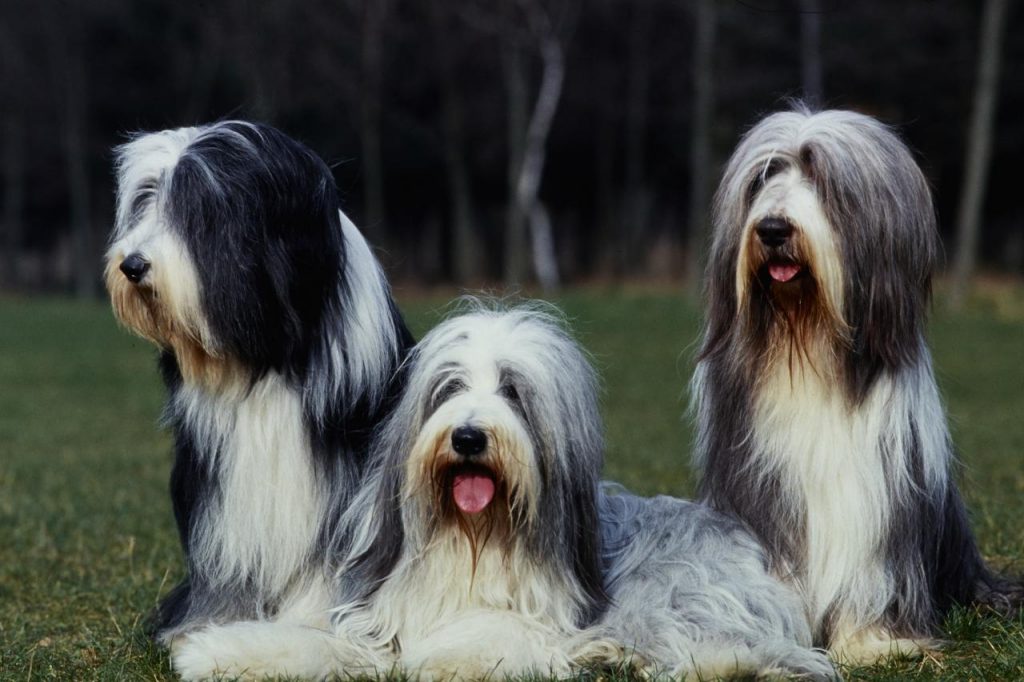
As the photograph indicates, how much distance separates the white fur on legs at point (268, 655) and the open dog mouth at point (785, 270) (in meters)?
1.60

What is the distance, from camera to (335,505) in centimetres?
439

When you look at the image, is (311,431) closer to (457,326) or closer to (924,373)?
(457,326)

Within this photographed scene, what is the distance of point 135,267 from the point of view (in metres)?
4.05

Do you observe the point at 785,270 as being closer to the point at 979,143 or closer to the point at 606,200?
the point at 979,143

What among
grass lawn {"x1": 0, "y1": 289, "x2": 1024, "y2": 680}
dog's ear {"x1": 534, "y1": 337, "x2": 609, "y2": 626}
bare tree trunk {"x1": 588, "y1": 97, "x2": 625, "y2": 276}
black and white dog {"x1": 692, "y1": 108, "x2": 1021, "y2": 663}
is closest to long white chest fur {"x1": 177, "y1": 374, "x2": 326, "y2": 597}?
grass lawn {"x1": 0, "y1": 289, "x2": 1024, "y2": 680}

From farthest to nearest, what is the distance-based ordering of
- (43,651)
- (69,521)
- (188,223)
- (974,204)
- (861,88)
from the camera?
(861,88), (974,204), (69,521), (43,651), (188,223)

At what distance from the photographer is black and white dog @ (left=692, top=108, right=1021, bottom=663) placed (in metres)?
4.16

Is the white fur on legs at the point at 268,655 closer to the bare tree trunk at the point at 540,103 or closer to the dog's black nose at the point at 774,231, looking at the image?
the dog's black nose at the point at 774,231

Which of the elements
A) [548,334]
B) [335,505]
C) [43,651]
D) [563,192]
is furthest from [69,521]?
[563,192]

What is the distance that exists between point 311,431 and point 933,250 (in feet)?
6.42

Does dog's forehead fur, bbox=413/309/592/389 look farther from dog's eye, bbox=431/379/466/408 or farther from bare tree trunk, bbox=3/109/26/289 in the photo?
bare tree trunk, bbox=3/109/26/289

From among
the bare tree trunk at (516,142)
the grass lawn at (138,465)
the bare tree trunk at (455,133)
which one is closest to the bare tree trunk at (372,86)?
the bare tree trunk at (455,133)

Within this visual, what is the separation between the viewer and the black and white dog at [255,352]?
4.16m

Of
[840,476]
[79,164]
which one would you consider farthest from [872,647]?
[79,164]
